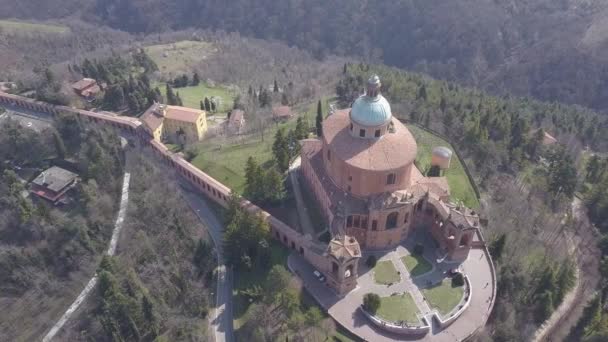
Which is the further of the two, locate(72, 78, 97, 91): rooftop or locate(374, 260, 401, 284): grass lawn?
locate(72, 78, 97, 91): rooftop

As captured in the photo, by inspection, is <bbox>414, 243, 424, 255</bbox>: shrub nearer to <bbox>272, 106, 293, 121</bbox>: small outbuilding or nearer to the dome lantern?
the dome lantern

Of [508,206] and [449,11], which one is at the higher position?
[449,11]

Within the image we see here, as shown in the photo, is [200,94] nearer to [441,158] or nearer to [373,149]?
[441,158]

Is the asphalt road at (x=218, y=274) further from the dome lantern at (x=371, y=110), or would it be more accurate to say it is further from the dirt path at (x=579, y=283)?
the dirt path at (x=579, y=283)

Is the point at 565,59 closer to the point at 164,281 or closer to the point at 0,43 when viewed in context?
the point at 164,281

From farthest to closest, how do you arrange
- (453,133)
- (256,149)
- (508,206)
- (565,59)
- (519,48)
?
1. (519,48)
2. (565,59)
3. (453,133)
4. (256,149)
5. (508,206)

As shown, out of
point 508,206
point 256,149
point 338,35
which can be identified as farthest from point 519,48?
point 256,149

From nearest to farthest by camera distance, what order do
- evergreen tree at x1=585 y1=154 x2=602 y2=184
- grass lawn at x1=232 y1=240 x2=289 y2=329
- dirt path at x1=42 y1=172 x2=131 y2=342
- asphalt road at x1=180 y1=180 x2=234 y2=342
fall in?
asphalt road at x1=180 y1=180 x2=234 y2=342 → grass lawn at x1=232 y1=240 x2=289 y2=329 → dirt path at x1=42 y1=172 x2=131 y2=342 → evergreen tree at x1=585 y1=154 x2=602 y2=184

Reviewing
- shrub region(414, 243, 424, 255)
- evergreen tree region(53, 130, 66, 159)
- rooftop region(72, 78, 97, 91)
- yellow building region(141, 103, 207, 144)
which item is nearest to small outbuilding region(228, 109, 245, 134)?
yellow building region(141, 103, 207, 144)
